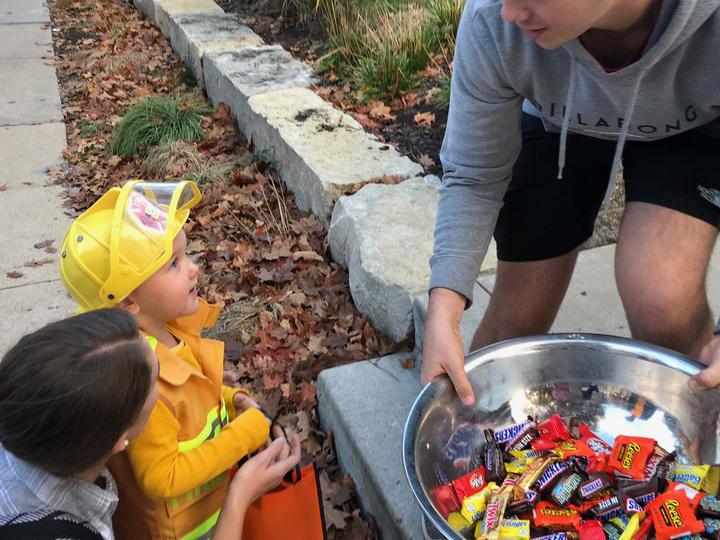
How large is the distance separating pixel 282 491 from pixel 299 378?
1.25 metres

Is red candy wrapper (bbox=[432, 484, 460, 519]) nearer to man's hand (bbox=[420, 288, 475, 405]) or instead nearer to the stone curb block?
man's hand (bbox=[420, 288, 475, 405])

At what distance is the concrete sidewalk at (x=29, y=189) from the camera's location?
398 cm

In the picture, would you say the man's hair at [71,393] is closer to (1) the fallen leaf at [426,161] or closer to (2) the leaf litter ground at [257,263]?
(2) the leaf litter ground at [257,263]

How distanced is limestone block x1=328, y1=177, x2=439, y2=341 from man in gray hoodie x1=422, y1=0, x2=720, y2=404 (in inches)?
33.8

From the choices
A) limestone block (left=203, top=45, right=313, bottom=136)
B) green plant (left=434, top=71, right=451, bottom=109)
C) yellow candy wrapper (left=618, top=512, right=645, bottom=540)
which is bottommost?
limestone block (left=203, top=45, right=313, bottom=136)

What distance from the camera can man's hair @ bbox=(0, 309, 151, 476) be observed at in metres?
Answer: 1.40

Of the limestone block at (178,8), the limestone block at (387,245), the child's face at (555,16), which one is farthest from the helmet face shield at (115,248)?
the limestone block at (178,8)

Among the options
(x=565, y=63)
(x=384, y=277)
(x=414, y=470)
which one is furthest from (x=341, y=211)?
(x=414, y=470)

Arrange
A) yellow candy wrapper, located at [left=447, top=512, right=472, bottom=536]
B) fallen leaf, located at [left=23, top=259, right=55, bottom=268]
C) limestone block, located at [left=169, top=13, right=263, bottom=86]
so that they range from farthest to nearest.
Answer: limestone block, located at [left=169, top=13, right=263, bottom=86] < fallen leaf, located at [left=23, top=259, right=55, bottom=268] < yellow candy wrapper, located at [left=447, top=512, right=472, bottom=536]

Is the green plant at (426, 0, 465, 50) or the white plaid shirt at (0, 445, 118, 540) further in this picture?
the green plant at (426, 0, 465, 50)

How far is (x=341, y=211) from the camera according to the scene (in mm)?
3746

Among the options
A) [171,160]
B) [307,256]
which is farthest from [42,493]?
[171,160]

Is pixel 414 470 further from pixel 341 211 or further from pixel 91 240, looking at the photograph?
pixel 341 211

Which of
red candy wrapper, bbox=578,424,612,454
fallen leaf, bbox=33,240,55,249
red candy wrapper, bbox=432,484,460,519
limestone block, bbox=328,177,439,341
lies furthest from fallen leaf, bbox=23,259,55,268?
red candy wrapper, bbox=578,424,612,454
